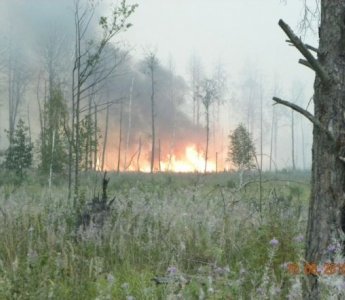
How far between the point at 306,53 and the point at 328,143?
0.58m

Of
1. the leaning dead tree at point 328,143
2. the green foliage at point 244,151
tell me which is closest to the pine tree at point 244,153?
the green foliage at point 244,151

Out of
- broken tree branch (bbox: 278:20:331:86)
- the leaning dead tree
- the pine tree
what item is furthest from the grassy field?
broken tree branch (bbox: 278:20:331:86)

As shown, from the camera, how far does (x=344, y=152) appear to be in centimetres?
334

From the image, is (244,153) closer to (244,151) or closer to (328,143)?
(244,151)

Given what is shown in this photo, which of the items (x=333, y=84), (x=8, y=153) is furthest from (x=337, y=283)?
(x=8, y=153)

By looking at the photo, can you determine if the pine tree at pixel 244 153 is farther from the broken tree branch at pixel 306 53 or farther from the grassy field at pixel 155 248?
the broken tree branch at pixel 306 53

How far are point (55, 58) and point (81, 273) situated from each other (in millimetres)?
61558

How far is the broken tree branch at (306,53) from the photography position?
3.17 m

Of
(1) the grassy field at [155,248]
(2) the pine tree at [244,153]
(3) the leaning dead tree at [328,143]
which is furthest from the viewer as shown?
(2) the pine tree at [244,153]

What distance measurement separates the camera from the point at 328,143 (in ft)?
11.1

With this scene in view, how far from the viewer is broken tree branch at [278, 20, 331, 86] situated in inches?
125

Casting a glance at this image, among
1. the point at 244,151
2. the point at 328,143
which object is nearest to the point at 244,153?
the point at 244,151

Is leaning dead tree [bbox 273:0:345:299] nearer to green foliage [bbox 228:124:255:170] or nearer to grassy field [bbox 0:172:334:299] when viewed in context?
grassy field [bbox 0:172:334:299]

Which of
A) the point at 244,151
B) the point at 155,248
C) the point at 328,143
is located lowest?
the point at 155,248
